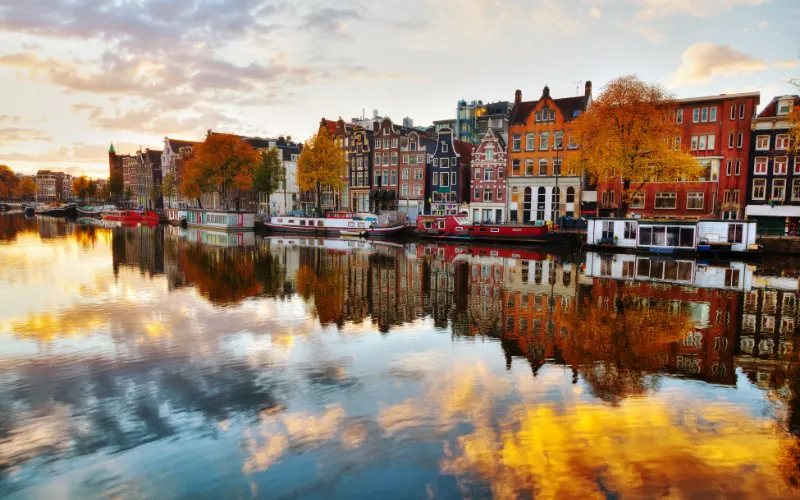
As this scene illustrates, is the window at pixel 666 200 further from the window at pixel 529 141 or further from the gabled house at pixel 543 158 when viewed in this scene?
the window at pixel 529 141

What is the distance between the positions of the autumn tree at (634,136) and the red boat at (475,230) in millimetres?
8981

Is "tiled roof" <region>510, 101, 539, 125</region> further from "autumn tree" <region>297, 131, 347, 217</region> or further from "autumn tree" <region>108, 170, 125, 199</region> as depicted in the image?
"autumn tree" <region>108, 170, 125, 199</region>

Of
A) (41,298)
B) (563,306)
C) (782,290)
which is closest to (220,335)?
(41,298)

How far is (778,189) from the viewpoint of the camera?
53.4m

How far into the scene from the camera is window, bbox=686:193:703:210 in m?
57.2

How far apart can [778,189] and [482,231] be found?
32537mm

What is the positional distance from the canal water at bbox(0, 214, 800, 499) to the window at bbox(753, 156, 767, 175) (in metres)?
37.7

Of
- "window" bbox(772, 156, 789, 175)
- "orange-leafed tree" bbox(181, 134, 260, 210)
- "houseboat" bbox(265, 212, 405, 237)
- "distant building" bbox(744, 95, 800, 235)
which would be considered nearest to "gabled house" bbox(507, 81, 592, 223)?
"houseboat" bbox(265, 212, 405, 237)

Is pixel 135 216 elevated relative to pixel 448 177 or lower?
lower

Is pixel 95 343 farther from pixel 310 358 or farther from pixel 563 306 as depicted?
pixel 563 306

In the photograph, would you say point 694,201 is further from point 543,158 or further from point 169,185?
point 169,185

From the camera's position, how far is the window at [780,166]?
52812 mm

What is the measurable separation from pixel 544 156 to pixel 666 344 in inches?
2108

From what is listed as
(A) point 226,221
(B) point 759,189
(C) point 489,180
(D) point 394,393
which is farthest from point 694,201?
(A) point 226,221
